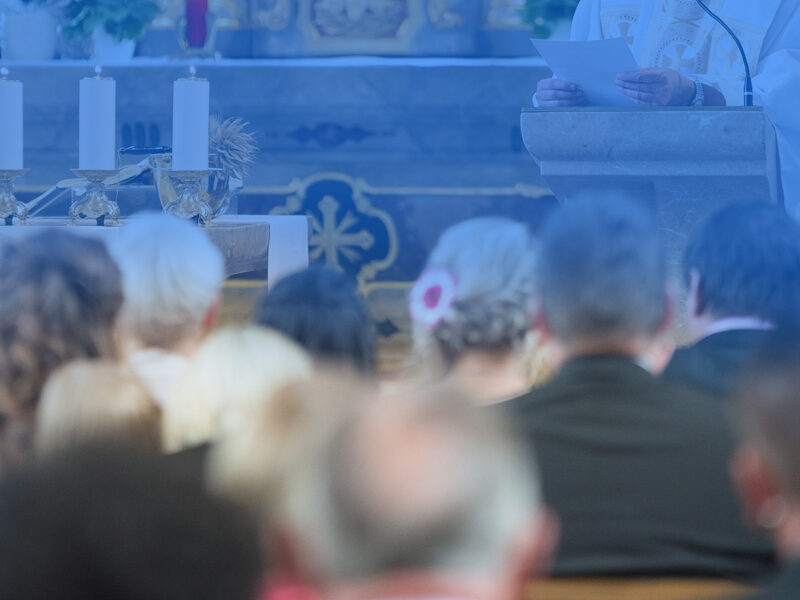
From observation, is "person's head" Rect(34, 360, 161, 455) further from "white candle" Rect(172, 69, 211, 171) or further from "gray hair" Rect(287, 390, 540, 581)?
"white candle" Rect(172, 69, 211, 171)

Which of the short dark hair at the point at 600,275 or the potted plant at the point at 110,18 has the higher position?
the potted plant at the point at 110,18

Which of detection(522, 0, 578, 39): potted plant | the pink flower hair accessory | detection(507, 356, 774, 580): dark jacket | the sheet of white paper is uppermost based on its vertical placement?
detection(522, 0, 578, 39): potted plant

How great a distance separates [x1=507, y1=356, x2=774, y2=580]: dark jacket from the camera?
1981 mm

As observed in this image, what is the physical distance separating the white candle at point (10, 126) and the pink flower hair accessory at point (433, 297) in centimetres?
168

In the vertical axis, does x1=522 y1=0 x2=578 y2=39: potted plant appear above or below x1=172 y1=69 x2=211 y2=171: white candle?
above

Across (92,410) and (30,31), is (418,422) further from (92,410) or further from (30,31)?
(30,31)

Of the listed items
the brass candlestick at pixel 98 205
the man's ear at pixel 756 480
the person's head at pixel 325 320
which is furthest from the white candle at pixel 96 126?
the man's ear at pixel 756 480

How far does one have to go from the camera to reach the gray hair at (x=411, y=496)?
114 cm

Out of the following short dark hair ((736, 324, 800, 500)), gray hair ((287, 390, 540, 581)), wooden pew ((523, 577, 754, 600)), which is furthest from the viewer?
wooden pew ((523, 577, 754, 600))

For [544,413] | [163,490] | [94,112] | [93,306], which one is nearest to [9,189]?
[94,112]

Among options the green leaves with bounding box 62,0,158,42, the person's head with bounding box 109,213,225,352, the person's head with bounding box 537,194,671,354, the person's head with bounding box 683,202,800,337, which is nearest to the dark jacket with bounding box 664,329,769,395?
the person's head with bounding box 683,202,800,337

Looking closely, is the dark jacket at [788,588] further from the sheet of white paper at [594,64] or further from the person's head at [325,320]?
the sheet of white paper at [594,64]

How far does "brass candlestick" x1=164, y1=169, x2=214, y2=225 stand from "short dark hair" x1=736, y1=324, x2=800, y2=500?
252 cm

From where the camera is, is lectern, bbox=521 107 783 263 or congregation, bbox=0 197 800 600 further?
lectern, bbox=521 107 783 263
